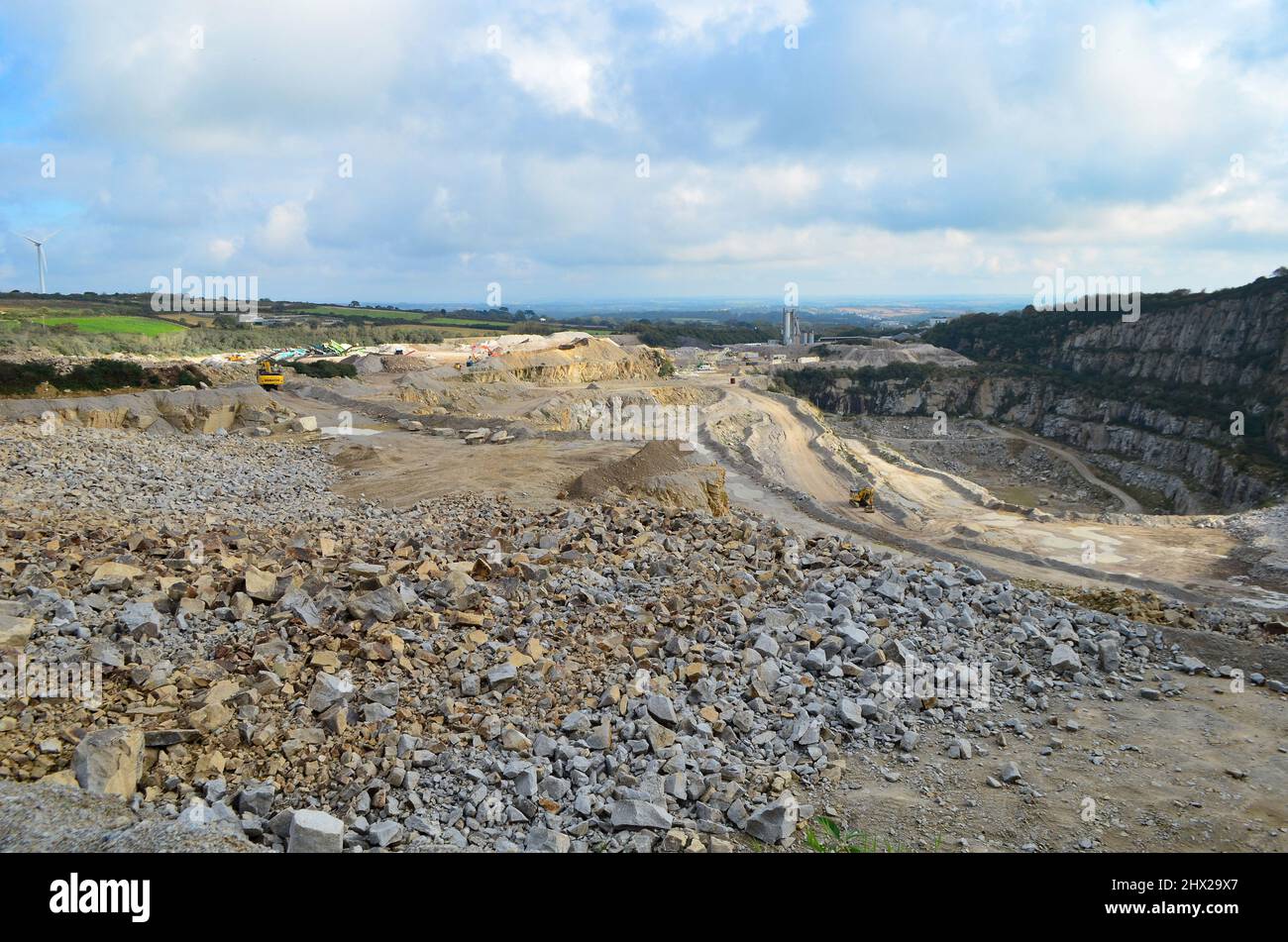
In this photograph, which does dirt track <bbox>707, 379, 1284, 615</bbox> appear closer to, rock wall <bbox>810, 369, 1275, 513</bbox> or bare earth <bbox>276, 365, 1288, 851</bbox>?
bare earth <bbox>276, 365, 1288, 851</bbox>

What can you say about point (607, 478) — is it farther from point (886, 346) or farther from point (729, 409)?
point (886, 346)

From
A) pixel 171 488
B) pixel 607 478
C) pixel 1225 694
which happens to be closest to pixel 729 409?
pixel 607 478

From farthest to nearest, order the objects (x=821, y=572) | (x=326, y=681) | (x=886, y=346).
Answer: (x=886, y=346) → (x=821, y=572) → (x=326, y=681)

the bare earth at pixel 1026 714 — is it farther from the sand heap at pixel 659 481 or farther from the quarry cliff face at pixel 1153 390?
the quarry cliff face at pixel 1153 390

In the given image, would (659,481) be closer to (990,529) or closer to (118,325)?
(990,529)

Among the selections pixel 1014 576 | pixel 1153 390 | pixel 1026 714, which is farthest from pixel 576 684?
pixel 1153 390

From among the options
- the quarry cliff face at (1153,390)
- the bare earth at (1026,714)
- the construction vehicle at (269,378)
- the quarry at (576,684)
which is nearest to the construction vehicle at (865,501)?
the bare earth at (1026,714)

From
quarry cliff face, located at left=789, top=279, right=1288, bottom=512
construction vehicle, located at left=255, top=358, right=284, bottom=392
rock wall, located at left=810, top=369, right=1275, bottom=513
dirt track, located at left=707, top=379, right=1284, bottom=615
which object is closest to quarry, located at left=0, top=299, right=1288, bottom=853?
dirt track, located at left=707, top=379, right=1284, bottom=615
